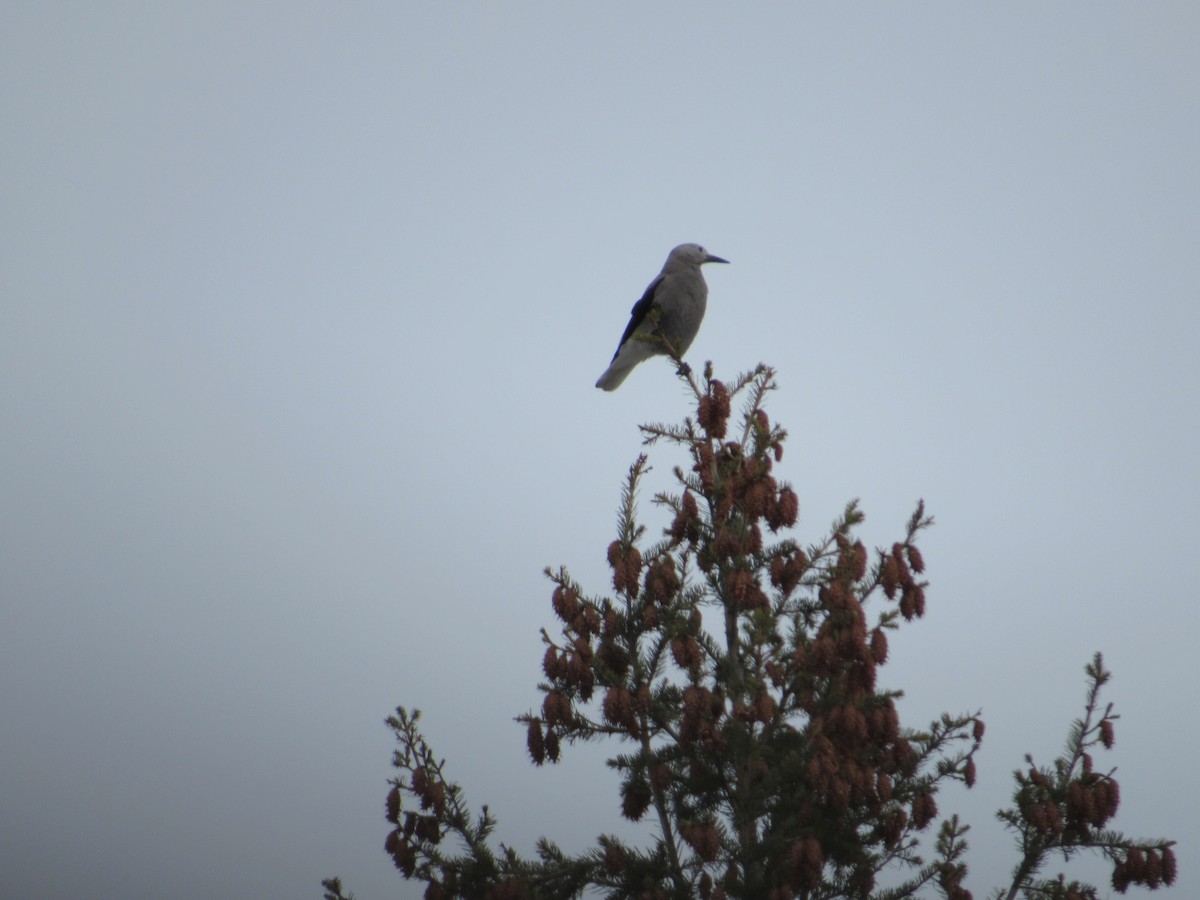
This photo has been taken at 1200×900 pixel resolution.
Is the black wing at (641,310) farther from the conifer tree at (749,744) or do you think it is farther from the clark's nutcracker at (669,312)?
the conifer tree at (749,744)

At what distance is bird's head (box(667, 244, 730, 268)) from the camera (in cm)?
937

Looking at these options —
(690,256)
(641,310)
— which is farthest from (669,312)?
(690,256)

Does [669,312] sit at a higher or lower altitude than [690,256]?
lower

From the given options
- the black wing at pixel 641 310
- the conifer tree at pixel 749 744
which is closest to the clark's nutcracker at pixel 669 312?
the black wing at pixel 641 310

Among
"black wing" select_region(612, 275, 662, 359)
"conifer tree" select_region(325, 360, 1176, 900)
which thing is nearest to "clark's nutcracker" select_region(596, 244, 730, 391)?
"black wing" select_region(612, 275, 662, 359)

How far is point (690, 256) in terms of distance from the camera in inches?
373

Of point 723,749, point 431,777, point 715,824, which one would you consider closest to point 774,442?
point 723,749

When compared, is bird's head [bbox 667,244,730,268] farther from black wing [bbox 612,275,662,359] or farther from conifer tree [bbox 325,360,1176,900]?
conifer tree [bbox 325,360,1176,900]

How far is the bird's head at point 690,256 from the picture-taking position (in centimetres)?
937

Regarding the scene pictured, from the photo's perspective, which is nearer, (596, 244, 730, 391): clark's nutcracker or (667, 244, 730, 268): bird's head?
(596, 244, 730, 391): clark's nutcracker

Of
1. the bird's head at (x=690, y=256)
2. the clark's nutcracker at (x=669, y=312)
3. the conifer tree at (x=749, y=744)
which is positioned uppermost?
the bird's head at (x=690, y=256)

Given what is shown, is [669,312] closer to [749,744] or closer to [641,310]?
[641,310]

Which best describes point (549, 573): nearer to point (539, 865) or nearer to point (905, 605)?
point (539, 865)

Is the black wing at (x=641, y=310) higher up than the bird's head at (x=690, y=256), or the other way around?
the bird's head at (x=690, y=256)
